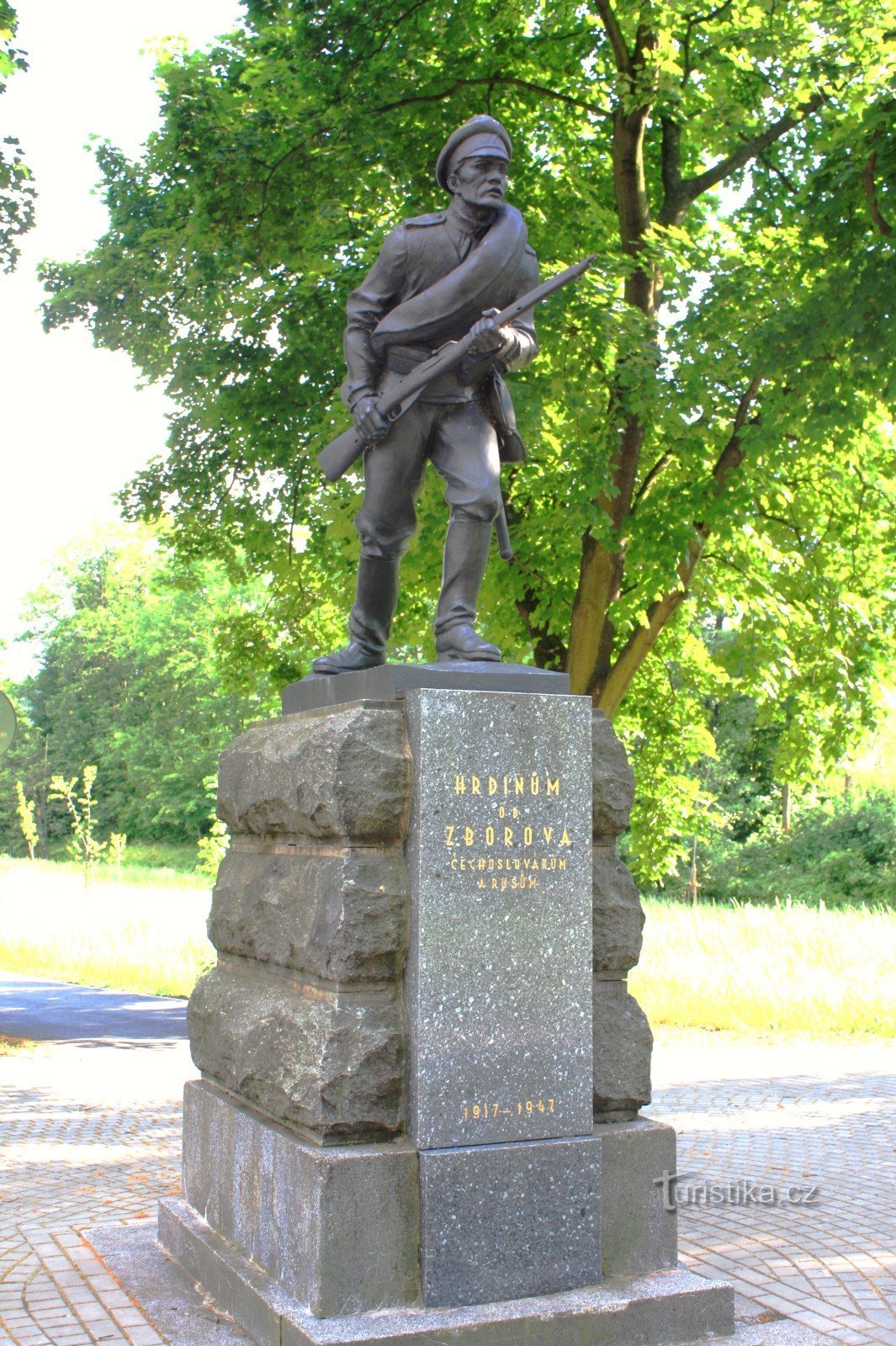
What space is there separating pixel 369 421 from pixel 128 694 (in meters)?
53.6

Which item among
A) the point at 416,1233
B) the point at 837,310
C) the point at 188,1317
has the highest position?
the point at 837,310

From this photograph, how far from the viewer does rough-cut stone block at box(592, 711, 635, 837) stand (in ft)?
15.6

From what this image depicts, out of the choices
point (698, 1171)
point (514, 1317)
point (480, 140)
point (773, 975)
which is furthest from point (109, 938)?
point (480, 140)

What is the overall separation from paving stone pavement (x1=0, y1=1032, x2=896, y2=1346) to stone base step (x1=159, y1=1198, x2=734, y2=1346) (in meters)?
0.32

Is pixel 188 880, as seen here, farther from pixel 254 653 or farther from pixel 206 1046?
pixel 206 1046

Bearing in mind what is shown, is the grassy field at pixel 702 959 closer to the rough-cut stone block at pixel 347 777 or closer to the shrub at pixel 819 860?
the shrub at pixel 819 860

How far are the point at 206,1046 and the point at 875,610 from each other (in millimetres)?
11794

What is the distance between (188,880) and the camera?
3719 centimetres

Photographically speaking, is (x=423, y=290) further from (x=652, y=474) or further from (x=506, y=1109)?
(x=652, y=474)

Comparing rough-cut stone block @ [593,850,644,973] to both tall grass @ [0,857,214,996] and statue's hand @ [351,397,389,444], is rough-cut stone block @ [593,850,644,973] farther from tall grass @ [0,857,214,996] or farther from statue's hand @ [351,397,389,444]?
tall grass @ [0,857,214,996]

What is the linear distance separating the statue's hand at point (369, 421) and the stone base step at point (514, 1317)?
284 centimetres

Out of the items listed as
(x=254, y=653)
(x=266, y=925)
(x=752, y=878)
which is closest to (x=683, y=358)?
(x=254, y=653)

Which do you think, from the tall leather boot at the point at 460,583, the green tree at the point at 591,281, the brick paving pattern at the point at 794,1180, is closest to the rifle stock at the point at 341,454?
the tall leather boot at the point at 460,583

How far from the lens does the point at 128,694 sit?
5684 cm
